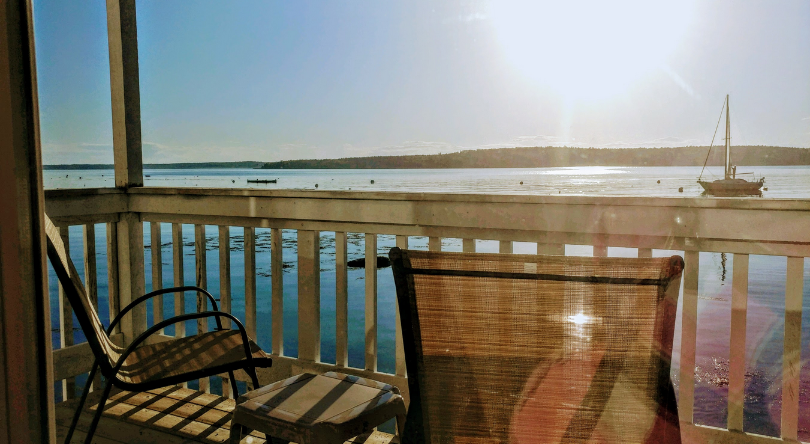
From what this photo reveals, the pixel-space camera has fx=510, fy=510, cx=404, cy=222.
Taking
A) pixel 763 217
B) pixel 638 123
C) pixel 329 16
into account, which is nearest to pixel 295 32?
pixel 329 16

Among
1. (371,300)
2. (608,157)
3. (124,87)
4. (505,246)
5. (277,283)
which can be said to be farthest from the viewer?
(608,157)

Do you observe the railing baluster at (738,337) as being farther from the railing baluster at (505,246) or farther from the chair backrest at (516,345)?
the chair backrest at (516,345)

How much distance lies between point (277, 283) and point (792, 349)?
83.6 inches

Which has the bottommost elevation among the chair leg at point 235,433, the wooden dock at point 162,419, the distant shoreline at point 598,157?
the wooden dock at point 162,419

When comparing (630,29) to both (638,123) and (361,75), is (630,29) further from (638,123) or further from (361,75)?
(361,75)

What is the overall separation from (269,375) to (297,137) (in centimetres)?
624

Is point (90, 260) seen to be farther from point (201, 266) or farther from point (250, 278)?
point (250, 278)

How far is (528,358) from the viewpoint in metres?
1.17

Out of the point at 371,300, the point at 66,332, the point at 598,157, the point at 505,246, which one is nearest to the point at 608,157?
the point at 598,157

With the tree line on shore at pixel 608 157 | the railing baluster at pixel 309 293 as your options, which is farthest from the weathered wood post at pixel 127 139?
the tree line on shore at pixel 608 157

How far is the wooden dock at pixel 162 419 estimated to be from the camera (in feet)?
7.43

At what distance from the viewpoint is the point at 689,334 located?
1.83 meters

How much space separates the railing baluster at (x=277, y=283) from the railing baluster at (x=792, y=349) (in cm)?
206

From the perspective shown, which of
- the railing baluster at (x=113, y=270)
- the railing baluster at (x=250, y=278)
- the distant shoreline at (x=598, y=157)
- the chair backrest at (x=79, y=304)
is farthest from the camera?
the distant shoreline at (x=598, y=157)
